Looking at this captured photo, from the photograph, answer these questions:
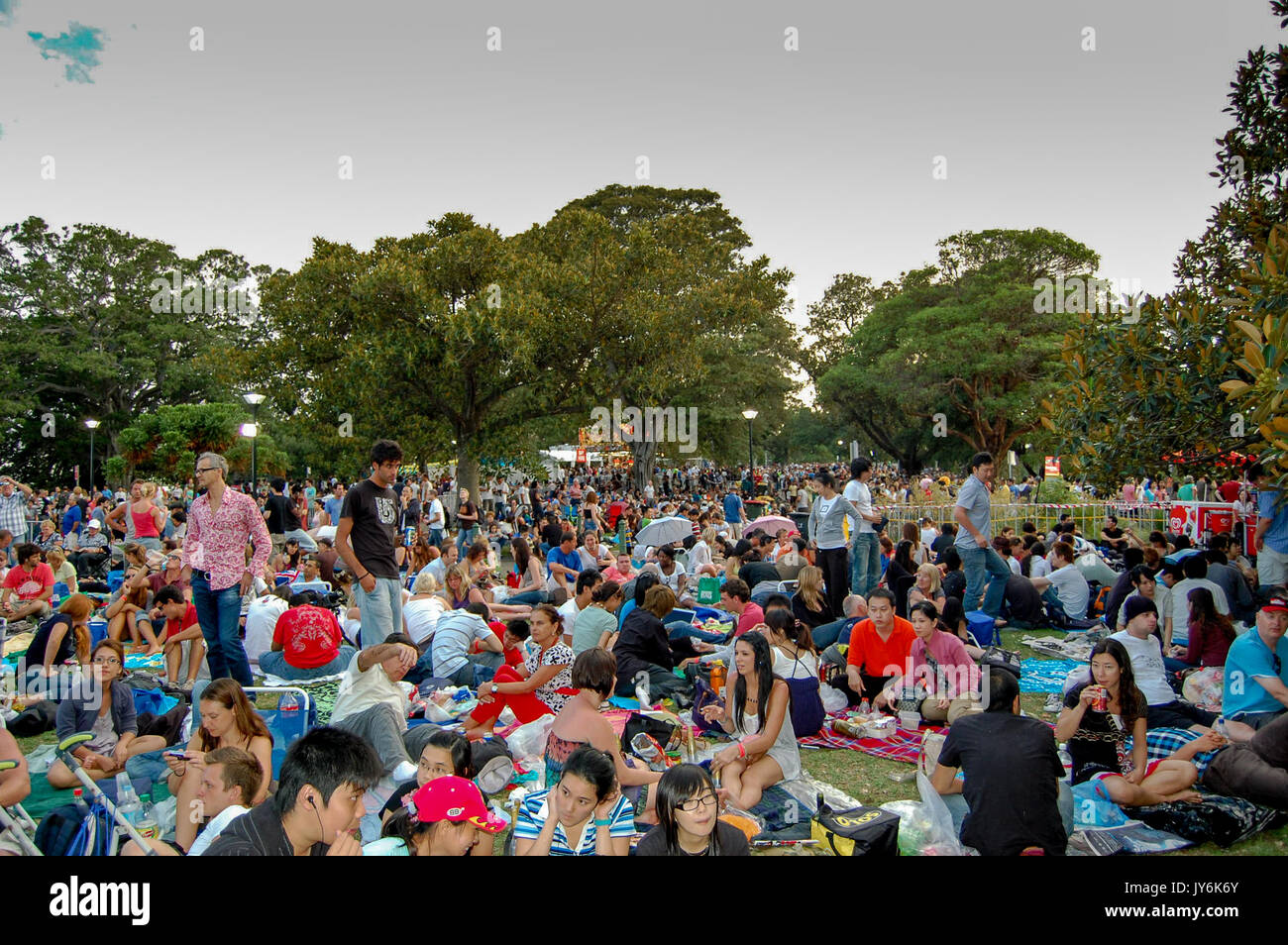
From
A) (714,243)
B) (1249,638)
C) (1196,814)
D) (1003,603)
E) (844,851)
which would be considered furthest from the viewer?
(714,243)

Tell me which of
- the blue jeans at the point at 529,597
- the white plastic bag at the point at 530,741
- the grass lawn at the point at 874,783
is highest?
the blue jeans at the point at 529,597

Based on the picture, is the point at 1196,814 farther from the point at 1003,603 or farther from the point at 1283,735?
the point at 1003,603

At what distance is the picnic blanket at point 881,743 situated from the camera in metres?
6.00

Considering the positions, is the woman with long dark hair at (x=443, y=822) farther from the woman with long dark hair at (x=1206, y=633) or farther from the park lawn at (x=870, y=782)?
the woman with long dark hair at (x=1206, y=633)

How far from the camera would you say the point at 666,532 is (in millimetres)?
13766

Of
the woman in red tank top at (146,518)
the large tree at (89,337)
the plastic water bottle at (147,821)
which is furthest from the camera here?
the large tree at (89,337)

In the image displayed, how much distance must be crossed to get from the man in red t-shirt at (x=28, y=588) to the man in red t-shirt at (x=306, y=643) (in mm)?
4048

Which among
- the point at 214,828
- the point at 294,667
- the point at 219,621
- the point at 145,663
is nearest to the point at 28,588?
the point at 145,663

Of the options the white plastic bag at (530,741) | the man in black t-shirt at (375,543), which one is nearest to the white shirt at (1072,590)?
the white plastic bag at (530,741)

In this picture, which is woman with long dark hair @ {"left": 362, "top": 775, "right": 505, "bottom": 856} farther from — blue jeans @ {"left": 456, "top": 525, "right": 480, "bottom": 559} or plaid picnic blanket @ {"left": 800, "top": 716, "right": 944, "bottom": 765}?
blue jeans @ {"left": 456, "top": 525, "right": 480, "bottom": 559}

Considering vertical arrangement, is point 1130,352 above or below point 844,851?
above
